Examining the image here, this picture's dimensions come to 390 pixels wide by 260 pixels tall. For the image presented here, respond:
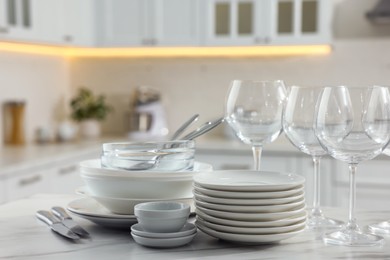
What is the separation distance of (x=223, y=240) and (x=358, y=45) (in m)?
3.02

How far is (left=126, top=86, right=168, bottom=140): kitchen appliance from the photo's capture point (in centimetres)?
406

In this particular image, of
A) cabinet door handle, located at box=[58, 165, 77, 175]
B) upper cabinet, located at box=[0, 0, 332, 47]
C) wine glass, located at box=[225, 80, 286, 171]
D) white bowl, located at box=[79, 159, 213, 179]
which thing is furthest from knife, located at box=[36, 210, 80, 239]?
upper cabinet, located at box=[0, 0, 332, 47]

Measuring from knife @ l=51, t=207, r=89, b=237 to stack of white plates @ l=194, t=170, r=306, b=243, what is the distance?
267mm

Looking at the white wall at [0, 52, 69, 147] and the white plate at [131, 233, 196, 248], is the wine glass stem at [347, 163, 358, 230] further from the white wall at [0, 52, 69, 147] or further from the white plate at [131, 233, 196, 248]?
the white wall at [0, 52, 69, 147]

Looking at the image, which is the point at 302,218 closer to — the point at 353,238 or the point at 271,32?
the point at 353,238

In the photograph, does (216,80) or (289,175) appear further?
(216,80)

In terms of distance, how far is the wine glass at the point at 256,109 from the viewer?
1369mm

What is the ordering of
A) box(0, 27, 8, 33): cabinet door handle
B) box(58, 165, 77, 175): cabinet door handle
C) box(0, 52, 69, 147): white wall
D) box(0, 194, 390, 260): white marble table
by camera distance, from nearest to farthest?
box(0, 194, 390, 260): white marble table < box(0, 27, 8, 33): cabinet door handle < box(58, 165, 77, 175): cabinet door handle < box(0, 52, 69, 147): white wall

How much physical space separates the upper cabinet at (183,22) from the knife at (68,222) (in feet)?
7.45

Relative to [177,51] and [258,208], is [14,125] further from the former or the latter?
[258,208]

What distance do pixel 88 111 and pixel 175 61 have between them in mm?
700

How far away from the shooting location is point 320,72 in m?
4.04

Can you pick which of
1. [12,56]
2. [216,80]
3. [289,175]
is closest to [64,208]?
[289,175]

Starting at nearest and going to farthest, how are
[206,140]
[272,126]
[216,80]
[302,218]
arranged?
[302,218] < [272,126] < [206,140] < [216,80]
